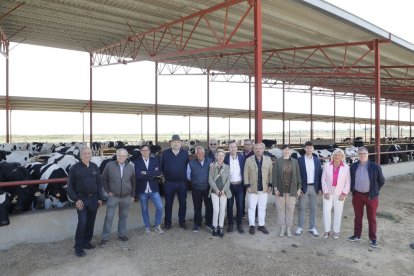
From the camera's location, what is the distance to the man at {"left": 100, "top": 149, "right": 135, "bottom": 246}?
5.48m

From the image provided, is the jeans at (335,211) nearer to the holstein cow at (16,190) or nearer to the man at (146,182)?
the man at (146,182)

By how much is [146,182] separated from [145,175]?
127 mm

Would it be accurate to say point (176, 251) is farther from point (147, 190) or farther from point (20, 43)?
point (20, 43)

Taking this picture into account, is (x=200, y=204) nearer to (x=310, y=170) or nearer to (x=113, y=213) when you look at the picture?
(x=113, y=213)

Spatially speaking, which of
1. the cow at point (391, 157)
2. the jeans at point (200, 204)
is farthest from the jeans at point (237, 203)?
the cow at point (391, 157)

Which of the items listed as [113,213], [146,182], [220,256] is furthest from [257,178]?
[113,213]

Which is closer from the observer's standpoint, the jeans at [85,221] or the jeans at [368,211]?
the jeans at [85,221]

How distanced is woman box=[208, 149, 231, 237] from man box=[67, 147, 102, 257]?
6.34 ft

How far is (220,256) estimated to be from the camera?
5016 millimetres

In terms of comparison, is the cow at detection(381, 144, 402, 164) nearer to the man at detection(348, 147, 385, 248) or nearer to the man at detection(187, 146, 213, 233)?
the man at detection(348, 147, 385, 248)

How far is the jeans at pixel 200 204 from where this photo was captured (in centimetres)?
611

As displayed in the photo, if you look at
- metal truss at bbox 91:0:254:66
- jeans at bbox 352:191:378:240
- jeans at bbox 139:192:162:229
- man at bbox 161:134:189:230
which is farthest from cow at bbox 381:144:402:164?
jeans at bbox 139:192:162:229

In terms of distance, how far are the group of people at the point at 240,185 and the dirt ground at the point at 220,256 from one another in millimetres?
243

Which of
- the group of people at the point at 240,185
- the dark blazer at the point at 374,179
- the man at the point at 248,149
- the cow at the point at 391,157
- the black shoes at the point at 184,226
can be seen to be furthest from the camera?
the cow at the point at 391,157
